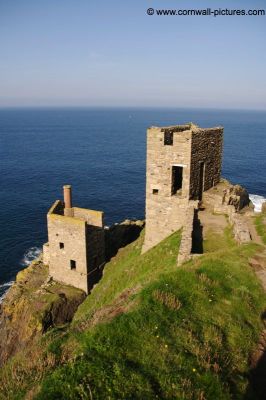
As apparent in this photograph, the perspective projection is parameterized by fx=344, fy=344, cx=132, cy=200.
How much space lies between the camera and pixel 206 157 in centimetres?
2602

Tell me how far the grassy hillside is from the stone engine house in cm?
1141

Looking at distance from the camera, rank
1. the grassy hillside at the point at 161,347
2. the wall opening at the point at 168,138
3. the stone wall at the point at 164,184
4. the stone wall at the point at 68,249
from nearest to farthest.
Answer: the grassy hillside at the point at 161,347 → the stone wall at the point at 164,184 → the wall opening at the point at 168,138 → the stone wall at the point at 68,249

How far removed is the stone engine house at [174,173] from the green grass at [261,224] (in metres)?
4.31

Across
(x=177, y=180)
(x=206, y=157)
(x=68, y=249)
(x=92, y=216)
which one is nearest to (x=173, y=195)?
(x=177, y=180)

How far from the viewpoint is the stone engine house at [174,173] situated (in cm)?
2419

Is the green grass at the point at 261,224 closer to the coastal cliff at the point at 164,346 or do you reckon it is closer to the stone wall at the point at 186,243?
the stone wall at the point at 186,243

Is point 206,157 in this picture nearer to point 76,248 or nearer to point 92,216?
point 92,216

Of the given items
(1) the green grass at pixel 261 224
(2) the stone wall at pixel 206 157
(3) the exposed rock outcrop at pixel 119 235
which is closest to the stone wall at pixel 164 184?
(2) the stone wall at pixel 206 157

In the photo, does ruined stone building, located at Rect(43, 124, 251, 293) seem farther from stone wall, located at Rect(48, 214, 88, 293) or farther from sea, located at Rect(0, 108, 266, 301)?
sea, located at Rect(0, 108, 266, 301)

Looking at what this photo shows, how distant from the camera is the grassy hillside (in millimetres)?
8328

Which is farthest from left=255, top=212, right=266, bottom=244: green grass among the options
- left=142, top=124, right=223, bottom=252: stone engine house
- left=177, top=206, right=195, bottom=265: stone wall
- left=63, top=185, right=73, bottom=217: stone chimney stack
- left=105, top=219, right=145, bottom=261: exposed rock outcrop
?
left=63, top=185, right=73, bottom=217: stone chimney stack

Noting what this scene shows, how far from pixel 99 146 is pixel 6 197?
64573 mm

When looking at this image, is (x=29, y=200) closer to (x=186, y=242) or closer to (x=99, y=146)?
(x=186, y=242)

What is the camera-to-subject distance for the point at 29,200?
6850 cm
